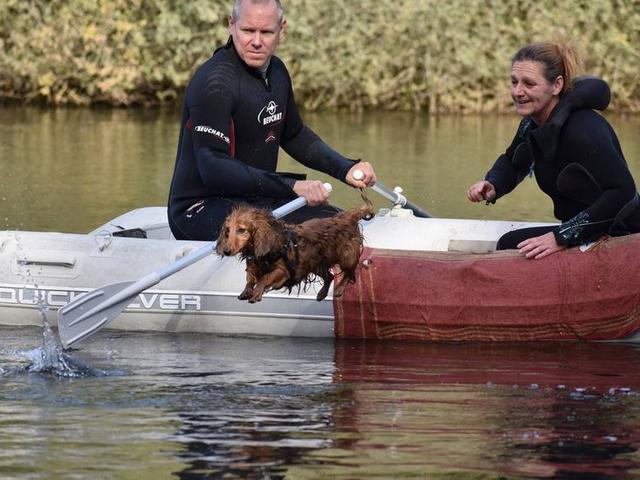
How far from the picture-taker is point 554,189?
22.8ft

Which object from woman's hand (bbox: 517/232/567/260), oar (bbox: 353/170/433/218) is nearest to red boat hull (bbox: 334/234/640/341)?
woman's hand (bbox: 517/232/567/260)

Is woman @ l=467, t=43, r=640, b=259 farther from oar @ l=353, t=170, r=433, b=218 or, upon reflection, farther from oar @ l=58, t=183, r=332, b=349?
oar @ l=58, t=183, r=332, b=349

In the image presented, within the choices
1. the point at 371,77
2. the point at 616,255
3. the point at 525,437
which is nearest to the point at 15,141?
the point at 371,77

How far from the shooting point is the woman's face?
22.0 feet

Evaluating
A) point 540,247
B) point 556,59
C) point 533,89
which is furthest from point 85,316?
point 556,59

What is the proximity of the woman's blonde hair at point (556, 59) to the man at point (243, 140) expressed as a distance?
83 centimetres

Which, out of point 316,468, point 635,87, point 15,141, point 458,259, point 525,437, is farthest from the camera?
point 635,87

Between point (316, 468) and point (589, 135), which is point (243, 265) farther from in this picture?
point (316, 468)

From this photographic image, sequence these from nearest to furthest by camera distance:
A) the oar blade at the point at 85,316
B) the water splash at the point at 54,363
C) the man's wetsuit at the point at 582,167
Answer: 1. the water splash at the point at 54,363
2. the man's wetsuit at the point at 582,167
3. the oar blade at the point at 85,316

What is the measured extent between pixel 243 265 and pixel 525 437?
2076 millimetres

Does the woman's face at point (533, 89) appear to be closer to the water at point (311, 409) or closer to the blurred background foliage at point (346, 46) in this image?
the water at point (311, 409)

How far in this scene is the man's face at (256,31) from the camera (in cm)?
688

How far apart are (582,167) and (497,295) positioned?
73 cm

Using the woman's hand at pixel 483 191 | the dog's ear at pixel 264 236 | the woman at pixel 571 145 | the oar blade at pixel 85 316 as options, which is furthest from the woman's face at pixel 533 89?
the oar blade at pixel 85 316
